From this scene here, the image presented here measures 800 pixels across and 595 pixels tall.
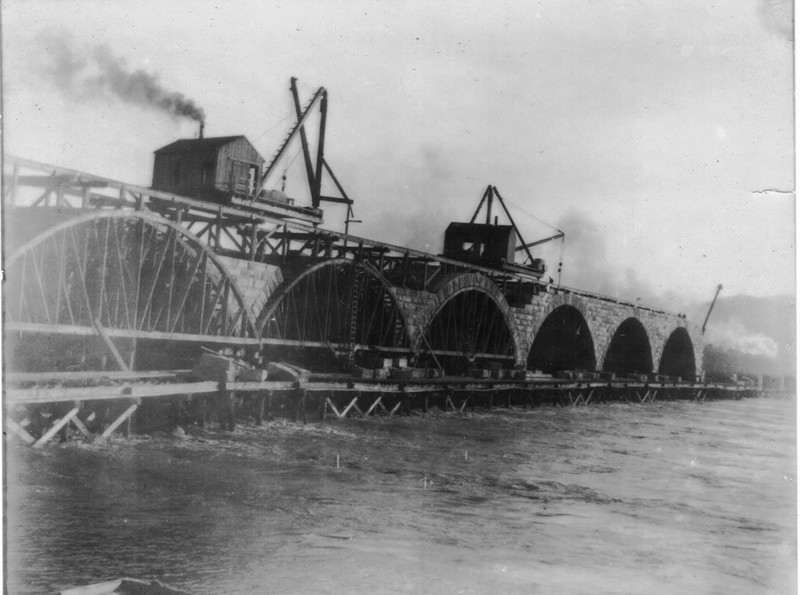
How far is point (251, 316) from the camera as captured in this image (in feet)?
73.5

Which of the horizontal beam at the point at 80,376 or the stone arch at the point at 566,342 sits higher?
the stone arch at the point at 566,342

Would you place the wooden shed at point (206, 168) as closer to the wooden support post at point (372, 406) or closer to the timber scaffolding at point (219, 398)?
the timber scaffolding at point (219, 398)

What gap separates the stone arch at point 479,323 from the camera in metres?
35.4

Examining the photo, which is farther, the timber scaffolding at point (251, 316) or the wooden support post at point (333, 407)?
the wooden support post at point (333, 407)

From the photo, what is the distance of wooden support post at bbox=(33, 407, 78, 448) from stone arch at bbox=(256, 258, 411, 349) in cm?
988

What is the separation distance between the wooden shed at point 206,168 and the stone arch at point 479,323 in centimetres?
1085

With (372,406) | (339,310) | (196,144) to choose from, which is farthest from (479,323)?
(196,144)

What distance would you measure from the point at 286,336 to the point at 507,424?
837cm

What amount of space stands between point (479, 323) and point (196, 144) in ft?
49.9

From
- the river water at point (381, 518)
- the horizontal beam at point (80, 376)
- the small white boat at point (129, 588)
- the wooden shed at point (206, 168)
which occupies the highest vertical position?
the wooden shed at point (206, 168)

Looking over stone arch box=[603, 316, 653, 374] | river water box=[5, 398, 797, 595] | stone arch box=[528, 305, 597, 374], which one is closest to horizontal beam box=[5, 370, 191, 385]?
river water box=[5, 398, 797, 595]

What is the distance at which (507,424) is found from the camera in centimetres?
2738

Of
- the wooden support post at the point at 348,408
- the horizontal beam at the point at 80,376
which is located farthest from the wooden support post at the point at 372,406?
the horizontal beam at the point at 80,376

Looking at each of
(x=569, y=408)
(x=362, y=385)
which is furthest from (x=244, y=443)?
(x=569, y=408)
